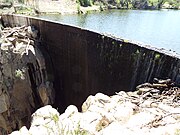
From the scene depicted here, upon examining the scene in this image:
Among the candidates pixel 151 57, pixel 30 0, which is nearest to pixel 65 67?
pixel 151 57

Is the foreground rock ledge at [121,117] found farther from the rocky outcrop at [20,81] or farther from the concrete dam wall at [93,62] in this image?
the rocky outcrop at [20,81]

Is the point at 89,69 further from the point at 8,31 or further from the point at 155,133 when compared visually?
the point at 155,133

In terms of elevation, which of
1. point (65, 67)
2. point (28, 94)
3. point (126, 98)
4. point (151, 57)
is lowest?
point (28, 94)

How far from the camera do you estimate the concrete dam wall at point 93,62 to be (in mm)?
6379


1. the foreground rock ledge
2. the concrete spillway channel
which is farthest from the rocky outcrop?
the foreground rock ledge

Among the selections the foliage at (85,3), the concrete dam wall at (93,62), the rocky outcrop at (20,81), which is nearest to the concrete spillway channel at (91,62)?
the concrete dam wall at (93,62)

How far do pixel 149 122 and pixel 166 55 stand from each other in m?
2.49

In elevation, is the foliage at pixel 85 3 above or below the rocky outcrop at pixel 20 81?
above

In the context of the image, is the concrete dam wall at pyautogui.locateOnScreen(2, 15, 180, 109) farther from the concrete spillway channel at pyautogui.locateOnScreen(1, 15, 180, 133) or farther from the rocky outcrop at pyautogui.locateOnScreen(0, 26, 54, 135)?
the rocky outcrop at pyautogui.locateOnScreen(0, 26, 54, 135)

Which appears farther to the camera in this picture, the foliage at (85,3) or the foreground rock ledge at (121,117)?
the foliage at (85,3)

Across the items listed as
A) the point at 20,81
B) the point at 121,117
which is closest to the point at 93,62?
the point at 20,81

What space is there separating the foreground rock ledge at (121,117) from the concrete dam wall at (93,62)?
1103mm

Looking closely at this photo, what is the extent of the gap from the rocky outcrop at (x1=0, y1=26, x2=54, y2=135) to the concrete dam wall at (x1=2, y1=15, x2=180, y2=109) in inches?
25.2

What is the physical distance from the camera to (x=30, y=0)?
25.8 metres
